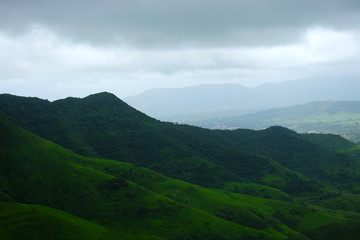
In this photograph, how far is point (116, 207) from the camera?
10056cm

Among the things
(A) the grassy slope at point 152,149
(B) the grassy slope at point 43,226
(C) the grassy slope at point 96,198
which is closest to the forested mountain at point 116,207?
(C) the grassy slope at point 96,198

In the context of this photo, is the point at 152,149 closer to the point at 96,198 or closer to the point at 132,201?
the point at 132,201

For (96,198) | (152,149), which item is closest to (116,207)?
(96,198)

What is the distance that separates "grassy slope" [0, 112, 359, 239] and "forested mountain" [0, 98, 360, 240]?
0.30 m

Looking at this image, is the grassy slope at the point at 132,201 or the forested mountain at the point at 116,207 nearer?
the forested mountain at the point at 116,207

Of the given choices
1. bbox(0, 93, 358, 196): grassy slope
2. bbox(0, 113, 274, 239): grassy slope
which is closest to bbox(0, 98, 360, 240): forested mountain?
bbox(0, 113, 274, 239): grassy slope

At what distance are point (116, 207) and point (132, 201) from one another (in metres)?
5.60

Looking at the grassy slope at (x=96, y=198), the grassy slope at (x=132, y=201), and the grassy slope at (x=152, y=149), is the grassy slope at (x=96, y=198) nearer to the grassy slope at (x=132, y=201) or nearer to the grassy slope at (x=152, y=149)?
the grassy slope at (x=132, y=201)

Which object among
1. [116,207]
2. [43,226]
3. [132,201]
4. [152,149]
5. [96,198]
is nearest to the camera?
[43,226]

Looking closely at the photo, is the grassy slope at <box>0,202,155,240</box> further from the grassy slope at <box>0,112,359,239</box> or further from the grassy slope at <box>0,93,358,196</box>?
the grassy slope at <box>0,93,358,196</box>

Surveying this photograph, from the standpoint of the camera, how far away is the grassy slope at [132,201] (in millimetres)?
96000

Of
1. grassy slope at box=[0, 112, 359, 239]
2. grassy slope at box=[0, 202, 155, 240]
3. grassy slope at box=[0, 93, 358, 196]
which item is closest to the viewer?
grassy slope at box=[0, 202, 155, 240]

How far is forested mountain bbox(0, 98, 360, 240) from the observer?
269 ft

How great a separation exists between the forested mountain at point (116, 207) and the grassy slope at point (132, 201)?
0.30 m
